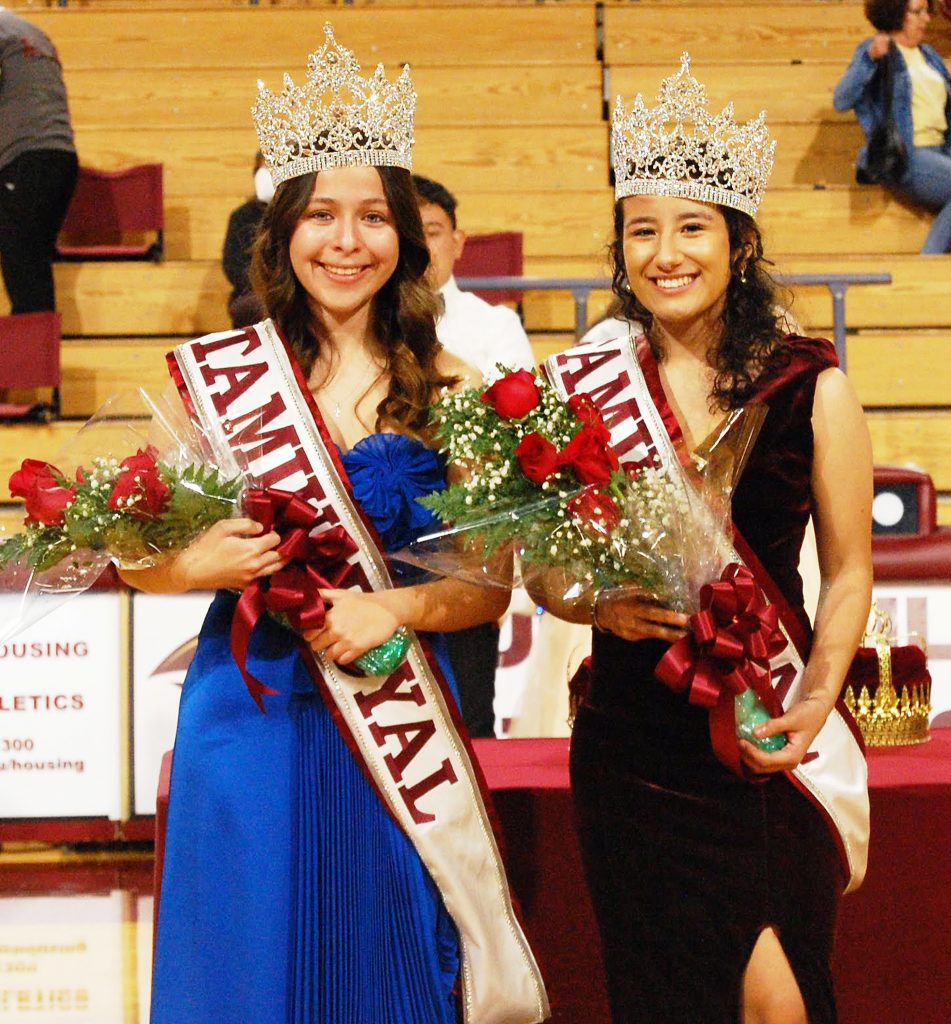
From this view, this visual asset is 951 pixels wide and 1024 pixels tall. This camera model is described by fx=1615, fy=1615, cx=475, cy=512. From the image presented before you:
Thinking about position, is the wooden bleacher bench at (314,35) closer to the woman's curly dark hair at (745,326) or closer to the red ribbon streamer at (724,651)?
the woman's curly dark hair at (745,326)

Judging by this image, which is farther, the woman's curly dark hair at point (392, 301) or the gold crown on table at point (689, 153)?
the woman's curly dark hair at point (392, 301)

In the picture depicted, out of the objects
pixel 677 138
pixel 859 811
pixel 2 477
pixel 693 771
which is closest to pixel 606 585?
pixel 693 771

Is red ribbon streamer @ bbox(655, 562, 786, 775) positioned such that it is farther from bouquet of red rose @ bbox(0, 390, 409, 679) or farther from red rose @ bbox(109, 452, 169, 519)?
red rose @ bbox(109, 452, 169, 519)

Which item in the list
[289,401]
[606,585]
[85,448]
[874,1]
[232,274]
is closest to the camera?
[606,585]

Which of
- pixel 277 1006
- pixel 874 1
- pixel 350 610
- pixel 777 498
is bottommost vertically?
pixel 277 1006

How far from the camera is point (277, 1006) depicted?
1.78m

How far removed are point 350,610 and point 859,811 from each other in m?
0.63

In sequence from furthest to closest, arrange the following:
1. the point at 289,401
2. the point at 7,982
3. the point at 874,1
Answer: the point at 874,1 → the point at 7,982 → the point at 289,401

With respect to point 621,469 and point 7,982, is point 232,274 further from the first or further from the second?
point 621,469

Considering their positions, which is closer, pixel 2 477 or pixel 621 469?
pixel 621 469

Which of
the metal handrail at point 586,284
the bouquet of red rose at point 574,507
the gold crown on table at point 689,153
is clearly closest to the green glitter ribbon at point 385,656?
the bouquet of red rose at point 574,507

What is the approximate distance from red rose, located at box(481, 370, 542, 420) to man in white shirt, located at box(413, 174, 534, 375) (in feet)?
7.45

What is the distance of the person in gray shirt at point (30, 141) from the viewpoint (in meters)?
5.29

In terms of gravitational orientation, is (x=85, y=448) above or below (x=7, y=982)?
above
